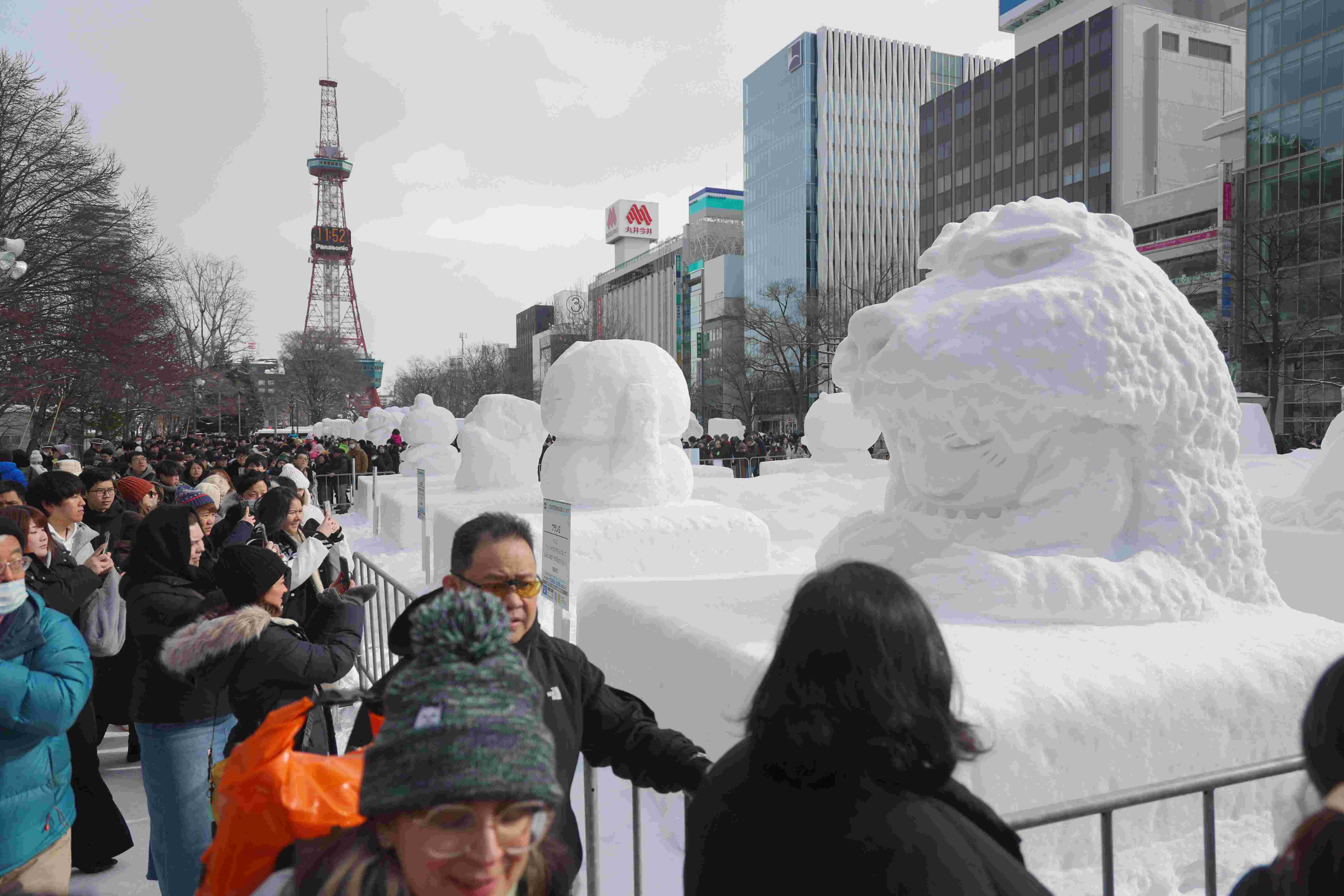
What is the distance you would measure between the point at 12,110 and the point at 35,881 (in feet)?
58.2

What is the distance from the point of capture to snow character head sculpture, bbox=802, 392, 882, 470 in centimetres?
1373

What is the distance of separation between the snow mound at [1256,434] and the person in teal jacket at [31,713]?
15073 millimetres

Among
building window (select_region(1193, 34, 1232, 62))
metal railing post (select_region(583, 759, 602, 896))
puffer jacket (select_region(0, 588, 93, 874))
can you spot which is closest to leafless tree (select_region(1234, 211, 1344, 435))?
building window (select_region(1193, 34, 1232, 62))

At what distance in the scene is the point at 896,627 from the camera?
1.36 meters

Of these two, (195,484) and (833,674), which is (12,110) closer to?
(195,484)

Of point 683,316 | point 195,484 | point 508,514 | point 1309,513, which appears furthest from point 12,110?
point 683,316

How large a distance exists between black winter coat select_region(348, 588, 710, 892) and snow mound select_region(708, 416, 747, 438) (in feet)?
90.3

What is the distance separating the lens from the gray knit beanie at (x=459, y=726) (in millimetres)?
1169

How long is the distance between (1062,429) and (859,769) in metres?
2.74

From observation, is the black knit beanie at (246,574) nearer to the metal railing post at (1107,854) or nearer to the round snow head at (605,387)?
the metal railing post at (1107,854)

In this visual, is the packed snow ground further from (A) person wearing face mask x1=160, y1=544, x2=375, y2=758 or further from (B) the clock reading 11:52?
(B) the clock reading 11:52

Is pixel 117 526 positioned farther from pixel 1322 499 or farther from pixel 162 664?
pixel 1322 499

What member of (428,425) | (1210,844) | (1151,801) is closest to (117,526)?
(1151,801)

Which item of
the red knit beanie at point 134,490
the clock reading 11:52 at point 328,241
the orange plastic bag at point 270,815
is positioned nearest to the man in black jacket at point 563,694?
the orange plastic bag at point 270,815
